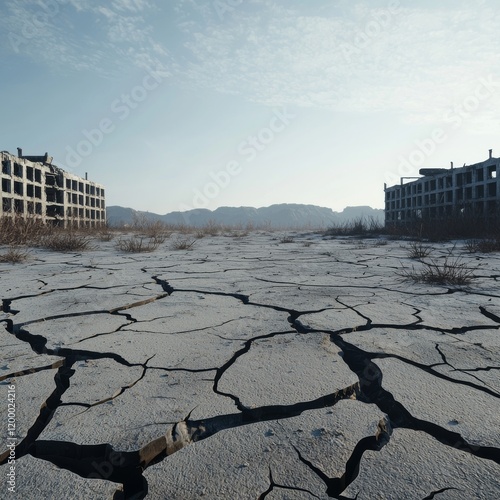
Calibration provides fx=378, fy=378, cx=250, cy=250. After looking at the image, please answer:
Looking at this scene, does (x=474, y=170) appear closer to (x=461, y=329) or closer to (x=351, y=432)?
(x=461, y=329)

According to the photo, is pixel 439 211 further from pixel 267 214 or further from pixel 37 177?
pixel 267 214

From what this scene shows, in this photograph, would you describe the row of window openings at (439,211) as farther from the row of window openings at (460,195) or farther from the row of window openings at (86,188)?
the row of window openings at (86,188)

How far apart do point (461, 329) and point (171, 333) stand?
147cm

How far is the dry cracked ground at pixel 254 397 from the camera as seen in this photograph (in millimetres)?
872

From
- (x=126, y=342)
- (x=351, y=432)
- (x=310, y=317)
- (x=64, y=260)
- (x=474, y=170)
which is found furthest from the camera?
(x=474, y=170)

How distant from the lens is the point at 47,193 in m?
9.56

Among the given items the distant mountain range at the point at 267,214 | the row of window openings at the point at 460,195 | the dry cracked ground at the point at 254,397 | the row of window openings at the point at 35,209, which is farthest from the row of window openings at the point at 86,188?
the distant mountain range at the point at 267,214

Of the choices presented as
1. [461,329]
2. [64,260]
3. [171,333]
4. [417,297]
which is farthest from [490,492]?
[64,260]

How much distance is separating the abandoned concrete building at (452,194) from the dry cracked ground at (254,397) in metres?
6.85

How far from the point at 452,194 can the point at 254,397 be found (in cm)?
1008

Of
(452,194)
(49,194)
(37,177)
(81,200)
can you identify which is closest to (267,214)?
(81,200)

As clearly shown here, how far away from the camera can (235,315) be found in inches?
87.8

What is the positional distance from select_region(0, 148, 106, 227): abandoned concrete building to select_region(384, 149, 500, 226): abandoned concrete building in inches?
356

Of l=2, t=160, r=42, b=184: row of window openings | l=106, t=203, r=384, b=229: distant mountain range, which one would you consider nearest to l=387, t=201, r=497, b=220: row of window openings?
l=2, t=160, r=42, b=184: row of window openings
